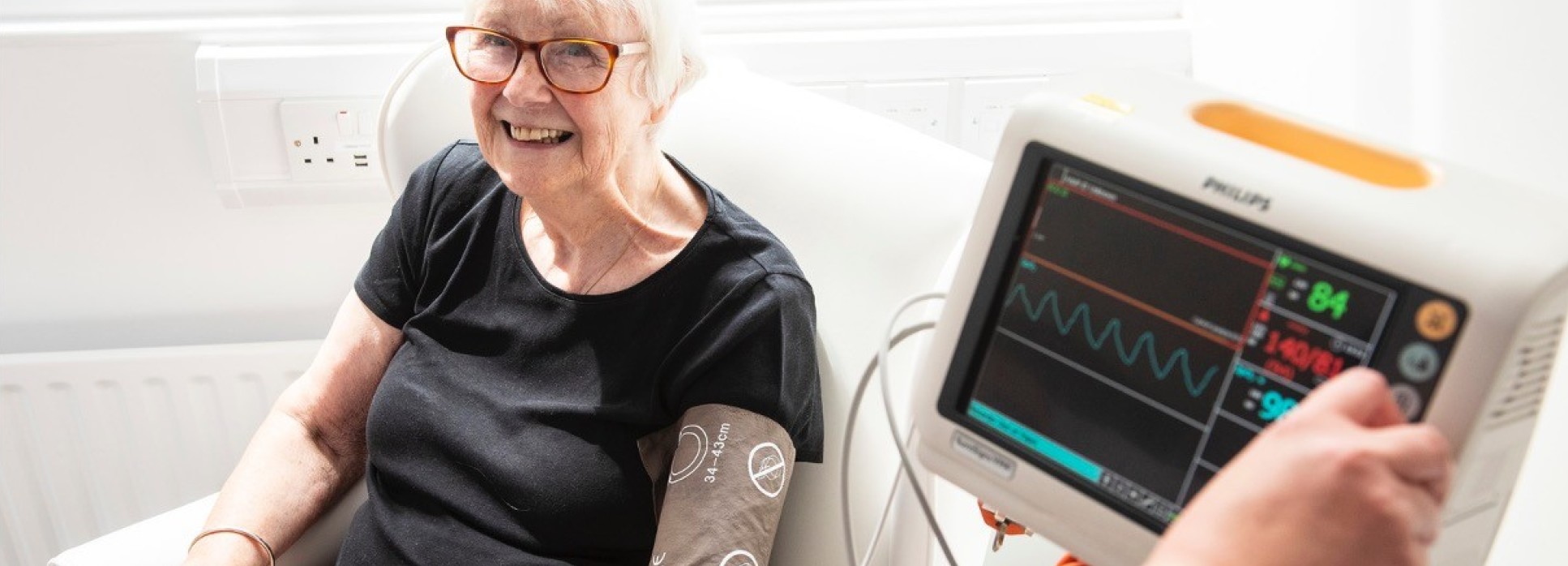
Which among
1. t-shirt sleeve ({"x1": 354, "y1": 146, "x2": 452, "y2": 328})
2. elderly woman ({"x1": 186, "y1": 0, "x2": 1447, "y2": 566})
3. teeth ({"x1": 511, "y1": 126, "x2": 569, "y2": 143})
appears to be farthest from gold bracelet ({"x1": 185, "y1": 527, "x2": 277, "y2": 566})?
teeth ({"x1": 511, "y1": 126, "x2": 569, "y2": 143})

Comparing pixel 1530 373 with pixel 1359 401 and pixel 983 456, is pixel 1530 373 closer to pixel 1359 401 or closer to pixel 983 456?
pixel 1359 401

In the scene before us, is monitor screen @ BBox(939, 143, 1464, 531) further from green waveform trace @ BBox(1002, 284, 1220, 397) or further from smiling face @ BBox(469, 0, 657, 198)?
smiling face @ BBox(469, 0, 657, 198)

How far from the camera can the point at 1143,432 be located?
2.62 feet

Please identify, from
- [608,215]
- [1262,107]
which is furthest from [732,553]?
[1262,107]

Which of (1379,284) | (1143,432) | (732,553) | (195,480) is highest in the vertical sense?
(1379,284)

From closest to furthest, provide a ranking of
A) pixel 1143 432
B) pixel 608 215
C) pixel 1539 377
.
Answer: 1. pixel 1539 377
2. pixel 1143 432
3. pixel 608 215

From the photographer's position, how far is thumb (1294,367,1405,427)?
0.63 metres

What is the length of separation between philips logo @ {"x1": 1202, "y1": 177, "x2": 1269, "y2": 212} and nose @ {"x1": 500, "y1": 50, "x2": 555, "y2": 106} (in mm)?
727

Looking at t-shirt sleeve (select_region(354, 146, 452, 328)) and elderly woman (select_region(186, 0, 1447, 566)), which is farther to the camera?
t-shirt sleeve (select_region(354, 146, 452, 328))

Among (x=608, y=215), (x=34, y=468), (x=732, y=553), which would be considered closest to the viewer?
(x=732, y=553)

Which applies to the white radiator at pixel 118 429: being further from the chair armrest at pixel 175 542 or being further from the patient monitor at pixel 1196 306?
the patient monitor at pixel 1196 306

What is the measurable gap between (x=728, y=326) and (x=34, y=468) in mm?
1302

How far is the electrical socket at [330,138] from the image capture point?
180 centimetres

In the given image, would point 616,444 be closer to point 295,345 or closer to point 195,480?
point 295,345
